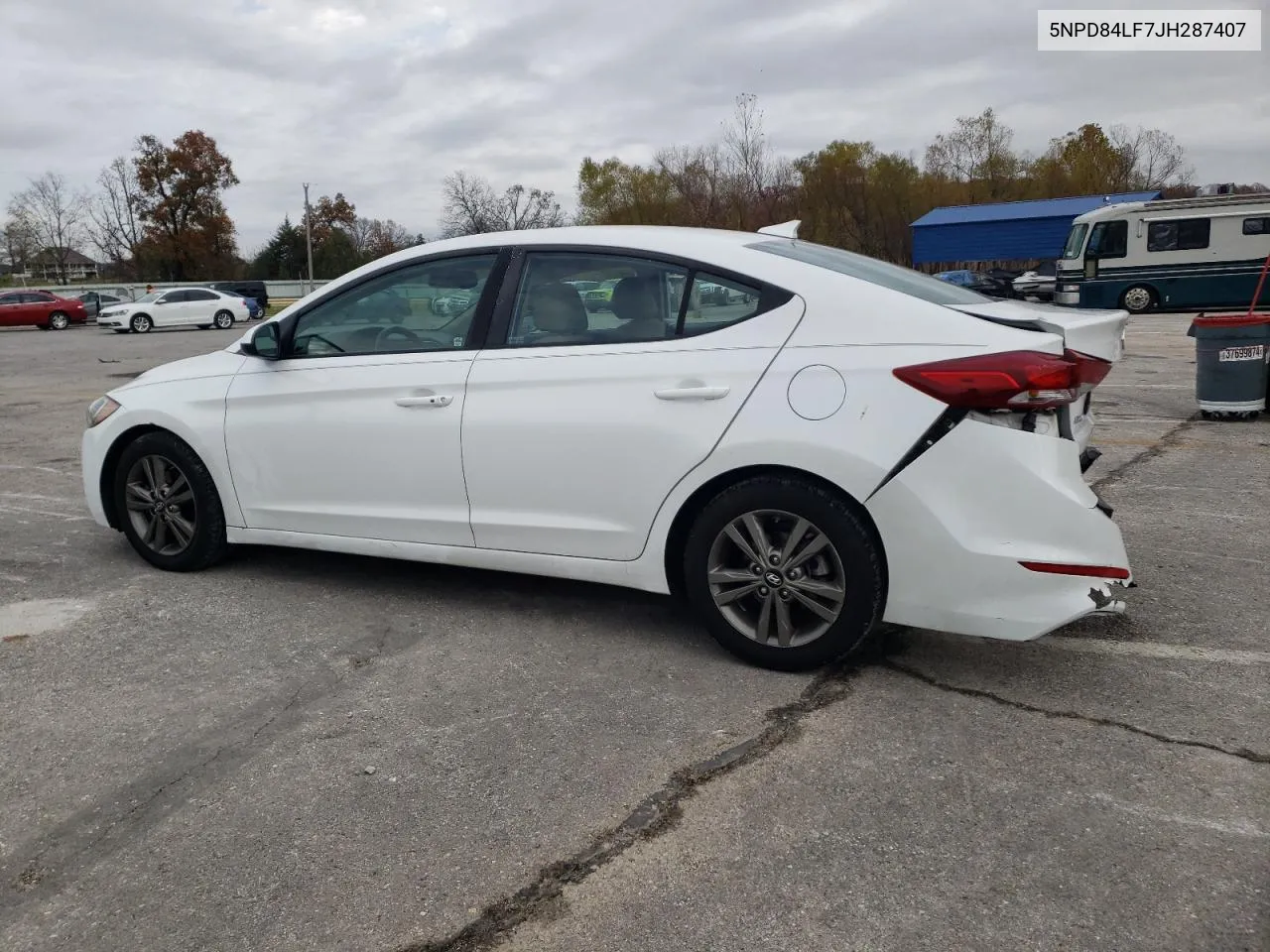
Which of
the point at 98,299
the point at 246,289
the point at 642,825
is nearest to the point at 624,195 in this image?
the point at 246,289

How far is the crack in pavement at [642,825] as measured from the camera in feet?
7.82

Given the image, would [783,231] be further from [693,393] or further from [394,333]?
[394,333]

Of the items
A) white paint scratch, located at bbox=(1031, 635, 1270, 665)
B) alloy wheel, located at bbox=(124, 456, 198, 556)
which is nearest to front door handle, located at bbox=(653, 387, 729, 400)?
white paint scratch, located at bbox=(1031, 635, 1270, 665)

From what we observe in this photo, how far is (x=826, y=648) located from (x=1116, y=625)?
1.38 m

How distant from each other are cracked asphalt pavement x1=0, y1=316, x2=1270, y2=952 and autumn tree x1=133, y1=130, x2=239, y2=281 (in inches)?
2871

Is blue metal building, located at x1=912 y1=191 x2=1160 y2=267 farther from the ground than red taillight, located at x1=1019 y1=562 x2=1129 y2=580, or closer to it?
farther from the ground

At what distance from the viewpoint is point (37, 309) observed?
38344 mm

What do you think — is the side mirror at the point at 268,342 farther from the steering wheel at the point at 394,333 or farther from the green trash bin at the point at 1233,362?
the green trash bin at the point at 1233,362

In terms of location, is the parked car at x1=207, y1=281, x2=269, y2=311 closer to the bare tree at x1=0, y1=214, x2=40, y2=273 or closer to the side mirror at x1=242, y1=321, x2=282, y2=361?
the bare tree at x1=0, y1=214, x2=40, y2=273

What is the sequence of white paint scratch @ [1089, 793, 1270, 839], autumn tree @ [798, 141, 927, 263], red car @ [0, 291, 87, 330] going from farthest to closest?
autumn tree @ [798, 141, 927, 263] < red car @ [0, 291, 87, 330] < white paint scratch @ [1089, 793, 1270, 839]

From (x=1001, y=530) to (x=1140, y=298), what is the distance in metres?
26.9

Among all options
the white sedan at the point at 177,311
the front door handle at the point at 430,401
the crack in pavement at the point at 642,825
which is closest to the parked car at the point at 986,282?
the white sedan at the point at 177,311

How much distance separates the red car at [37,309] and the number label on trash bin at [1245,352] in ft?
130

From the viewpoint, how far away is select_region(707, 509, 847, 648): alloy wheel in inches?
143
